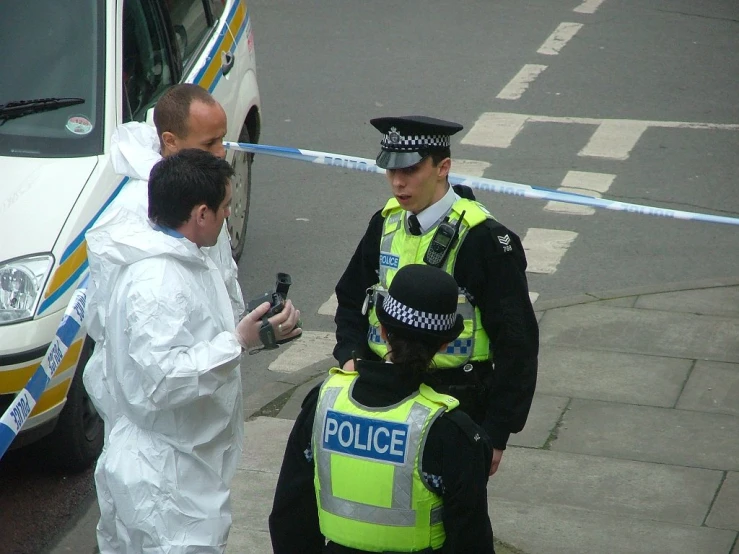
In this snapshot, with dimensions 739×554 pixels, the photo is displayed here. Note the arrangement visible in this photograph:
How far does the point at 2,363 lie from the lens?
5.20 meters

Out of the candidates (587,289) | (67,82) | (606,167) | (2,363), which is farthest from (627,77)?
(2,363)

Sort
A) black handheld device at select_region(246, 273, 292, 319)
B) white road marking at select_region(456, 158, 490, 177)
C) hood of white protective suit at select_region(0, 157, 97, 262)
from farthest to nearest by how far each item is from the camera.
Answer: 1. white road marking at select_region(456, 158, 490, 177)
2. hood of white protective suit at select_region(0, 157, 97, 262)
3. black handheld device at select_region(246, 273, 292, 319)

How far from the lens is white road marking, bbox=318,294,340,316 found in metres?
7.93

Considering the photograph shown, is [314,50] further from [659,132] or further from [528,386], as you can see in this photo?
[528,386]

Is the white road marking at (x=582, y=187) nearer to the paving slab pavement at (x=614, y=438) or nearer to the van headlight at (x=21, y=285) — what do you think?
the paving slab pavement at (x=614, y=438)

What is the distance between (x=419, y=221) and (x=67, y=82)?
303 centimetres

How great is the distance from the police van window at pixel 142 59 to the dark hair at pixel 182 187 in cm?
289

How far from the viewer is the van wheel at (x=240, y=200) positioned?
8.36 m

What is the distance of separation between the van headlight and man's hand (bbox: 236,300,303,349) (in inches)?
74.0

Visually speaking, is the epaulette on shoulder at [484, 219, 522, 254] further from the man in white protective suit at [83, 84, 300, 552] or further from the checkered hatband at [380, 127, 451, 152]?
the man in white protective suit at [83, 84, 300, 552]

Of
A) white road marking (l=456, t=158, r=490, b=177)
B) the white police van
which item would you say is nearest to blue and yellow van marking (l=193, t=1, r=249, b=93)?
the white police van

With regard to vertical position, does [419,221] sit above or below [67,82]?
above

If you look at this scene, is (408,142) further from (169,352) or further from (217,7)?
(217,7)

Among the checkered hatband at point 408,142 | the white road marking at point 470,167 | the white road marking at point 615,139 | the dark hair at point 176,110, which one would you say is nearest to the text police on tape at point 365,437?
the checkered hatband at point 408,142
